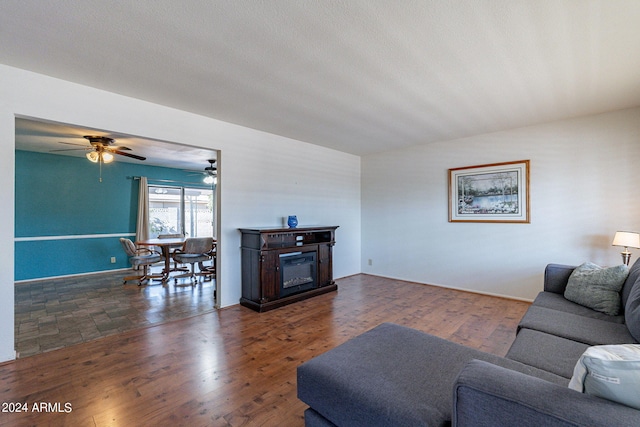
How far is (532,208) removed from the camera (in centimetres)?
388

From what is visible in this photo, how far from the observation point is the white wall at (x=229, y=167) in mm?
2324

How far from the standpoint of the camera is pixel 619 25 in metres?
1.84

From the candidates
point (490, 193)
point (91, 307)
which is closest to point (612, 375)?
point (490, 193)

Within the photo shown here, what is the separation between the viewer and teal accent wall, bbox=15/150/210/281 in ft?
16.6

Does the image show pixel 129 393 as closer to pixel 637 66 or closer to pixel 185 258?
pixel 185 258

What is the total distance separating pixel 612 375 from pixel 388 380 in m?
0.77

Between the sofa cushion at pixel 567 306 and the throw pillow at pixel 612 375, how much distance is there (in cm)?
158

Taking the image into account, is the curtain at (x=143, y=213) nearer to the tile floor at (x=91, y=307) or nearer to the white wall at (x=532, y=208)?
the tile floor at (x=91, y=307)

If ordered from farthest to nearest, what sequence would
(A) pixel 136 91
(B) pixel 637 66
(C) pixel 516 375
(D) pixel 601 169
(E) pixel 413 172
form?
1. (E) pixel 413 172
2. (D) pixel 601 169
3. (A) pixel 136 91
4. (B) pixel 637 66
5. (C) pixel 516 375

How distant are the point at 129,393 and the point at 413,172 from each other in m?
4.74

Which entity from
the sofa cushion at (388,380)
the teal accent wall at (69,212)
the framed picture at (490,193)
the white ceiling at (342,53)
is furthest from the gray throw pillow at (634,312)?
the teal accent wall at (69,212)

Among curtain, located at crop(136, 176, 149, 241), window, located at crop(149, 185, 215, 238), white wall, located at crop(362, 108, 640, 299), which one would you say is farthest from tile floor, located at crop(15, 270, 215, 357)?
white wall, located at crop(362, 108, 640, 299)

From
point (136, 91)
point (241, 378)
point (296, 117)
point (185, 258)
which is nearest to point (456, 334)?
point (241, 378)

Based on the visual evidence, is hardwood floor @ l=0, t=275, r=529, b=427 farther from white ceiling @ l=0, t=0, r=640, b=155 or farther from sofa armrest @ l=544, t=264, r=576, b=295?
white ceiling @ l=0, t=0, r=640, b=155
